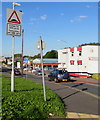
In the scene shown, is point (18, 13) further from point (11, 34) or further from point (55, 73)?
point (55, 73)

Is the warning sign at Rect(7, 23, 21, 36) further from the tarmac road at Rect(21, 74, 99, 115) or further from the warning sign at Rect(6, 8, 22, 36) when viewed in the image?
the tarmac road at Rect(21, 74, 99, 115)

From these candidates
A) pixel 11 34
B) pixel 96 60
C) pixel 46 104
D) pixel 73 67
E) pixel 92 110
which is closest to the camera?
pixel 46 104

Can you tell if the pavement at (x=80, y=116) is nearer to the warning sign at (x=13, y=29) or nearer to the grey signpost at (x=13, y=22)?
the grey signpost at (x=13, y=22)

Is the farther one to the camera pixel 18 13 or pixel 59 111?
pixel 18 13

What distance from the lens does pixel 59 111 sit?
6.29 metres

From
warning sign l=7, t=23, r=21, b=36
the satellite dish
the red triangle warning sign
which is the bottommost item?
the satellite dish

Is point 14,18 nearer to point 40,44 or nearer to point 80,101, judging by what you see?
point 40,44

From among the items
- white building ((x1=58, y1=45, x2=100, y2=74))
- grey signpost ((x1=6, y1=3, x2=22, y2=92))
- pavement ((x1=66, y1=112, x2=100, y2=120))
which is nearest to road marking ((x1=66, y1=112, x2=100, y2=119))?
pavement ((x1=66, y1=112, x2=100, y2=120))

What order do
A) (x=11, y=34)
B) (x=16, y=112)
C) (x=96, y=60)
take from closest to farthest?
1. (x=16, y=112)
2. (x=11, y=34)
3. (x=96, y=60)

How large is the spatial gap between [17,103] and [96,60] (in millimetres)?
40173

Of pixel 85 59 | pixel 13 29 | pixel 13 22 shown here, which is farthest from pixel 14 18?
pixel 85 59

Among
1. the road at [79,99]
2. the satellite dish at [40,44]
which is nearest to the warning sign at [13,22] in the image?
the satellite dish at [40,44]

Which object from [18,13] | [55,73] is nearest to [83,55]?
[55,73]

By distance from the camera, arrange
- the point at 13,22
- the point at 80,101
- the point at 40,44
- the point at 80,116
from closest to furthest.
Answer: the point at 80,116 → the point at 40,44 → the point at 13,22 → the point at 80,101
